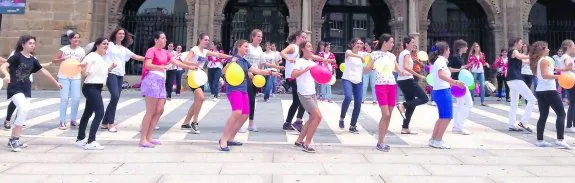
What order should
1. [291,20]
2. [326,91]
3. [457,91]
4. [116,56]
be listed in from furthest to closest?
[291,20]
[326,91]
[116,56]
[457,91]

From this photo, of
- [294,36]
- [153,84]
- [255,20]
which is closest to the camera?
[153,84]

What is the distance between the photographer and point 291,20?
17422 mm

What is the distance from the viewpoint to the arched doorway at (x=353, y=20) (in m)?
20.1

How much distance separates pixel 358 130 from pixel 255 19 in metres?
12.9

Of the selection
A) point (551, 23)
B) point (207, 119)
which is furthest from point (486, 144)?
point (551, 23)

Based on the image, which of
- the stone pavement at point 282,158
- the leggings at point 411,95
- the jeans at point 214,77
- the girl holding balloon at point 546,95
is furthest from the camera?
the jeans at point 214,77

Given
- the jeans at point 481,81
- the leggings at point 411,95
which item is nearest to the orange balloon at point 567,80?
the leggings at point 411,95

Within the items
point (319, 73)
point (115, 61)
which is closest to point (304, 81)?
point (319, 73)

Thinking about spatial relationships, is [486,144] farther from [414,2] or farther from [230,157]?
[414,2]

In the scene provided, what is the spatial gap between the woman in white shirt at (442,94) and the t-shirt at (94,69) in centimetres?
439

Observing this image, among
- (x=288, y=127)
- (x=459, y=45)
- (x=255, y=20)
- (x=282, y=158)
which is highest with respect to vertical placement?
(x=255, y=20)

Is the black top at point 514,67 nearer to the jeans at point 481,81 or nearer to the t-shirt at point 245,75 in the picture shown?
the jeans at point 481,81

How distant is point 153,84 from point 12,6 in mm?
13866

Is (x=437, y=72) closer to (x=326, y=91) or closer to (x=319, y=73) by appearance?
(x=319, y=73)
